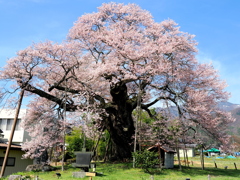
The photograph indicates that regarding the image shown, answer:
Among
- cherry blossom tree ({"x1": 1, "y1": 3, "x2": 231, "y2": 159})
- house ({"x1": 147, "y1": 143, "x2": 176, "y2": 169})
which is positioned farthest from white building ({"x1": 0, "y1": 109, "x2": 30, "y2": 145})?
house ({"x1": 147, "y1": 143, "x2": 176, "y2": 169})

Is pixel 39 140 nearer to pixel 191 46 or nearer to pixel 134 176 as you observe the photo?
pixel 134 176

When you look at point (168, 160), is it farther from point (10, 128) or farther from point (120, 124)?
point (10, 128)

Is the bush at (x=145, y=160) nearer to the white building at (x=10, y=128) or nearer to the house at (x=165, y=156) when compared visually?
the house at (x=165, y=156)

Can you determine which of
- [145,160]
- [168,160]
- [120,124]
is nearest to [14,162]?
[120,124]

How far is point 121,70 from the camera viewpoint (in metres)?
21.1

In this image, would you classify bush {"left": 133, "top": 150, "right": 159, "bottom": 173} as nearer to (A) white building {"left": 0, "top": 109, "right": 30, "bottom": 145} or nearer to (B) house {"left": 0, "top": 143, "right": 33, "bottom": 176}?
(B) house {"left": 0, "top": 143, "right": 33, "bottom": 176}

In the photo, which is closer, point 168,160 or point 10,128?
point 168,160

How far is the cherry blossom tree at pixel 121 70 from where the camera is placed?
66.4ft

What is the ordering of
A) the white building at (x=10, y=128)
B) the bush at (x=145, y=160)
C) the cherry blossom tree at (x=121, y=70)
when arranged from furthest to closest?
the white building at (x=10, y=128) → the cherry blossom tree at (x=121, y=70) → the bush at (x=145, y=160)

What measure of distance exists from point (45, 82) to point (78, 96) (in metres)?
4.55

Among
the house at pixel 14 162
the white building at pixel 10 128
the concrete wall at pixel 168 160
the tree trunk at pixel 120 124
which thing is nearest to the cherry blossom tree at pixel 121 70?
the tree trunk at pixel 120 124

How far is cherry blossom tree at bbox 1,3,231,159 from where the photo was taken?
20234mm

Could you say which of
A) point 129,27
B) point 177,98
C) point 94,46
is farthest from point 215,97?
point 94,46

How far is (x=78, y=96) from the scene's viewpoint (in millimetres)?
21344
